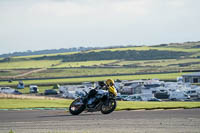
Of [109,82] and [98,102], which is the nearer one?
[109,82]

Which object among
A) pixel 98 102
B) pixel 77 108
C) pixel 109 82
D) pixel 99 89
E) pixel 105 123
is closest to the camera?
pixel 105 123

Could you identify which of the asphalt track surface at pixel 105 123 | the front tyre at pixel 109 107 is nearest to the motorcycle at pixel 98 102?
the front tyre at pixel 109 107

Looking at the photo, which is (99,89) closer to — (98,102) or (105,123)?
(98,102)

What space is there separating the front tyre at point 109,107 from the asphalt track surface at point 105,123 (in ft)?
0.79

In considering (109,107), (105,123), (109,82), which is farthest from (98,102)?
(105,123)

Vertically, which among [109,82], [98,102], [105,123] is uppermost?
[109,82]

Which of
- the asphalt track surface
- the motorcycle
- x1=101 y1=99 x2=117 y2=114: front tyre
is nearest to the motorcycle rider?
the motorcycle

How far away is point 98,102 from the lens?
22859 mm

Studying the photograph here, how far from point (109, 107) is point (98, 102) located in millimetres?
548

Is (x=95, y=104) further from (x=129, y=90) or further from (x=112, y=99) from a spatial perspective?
(x=129, y=90)

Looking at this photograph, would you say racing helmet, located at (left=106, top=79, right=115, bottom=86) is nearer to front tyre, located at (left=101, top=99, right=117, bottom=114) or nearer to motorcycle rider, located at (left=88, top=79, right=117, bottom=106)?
motorcycle rider, located at (left=88, top=79, right=117, bottom=106)

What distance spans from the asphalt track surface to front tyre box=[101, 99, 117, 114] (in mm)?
241

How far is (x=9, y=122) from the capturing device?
2056 cm

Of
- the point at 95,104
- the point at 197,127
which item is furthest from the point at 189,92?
the point at 197,127
